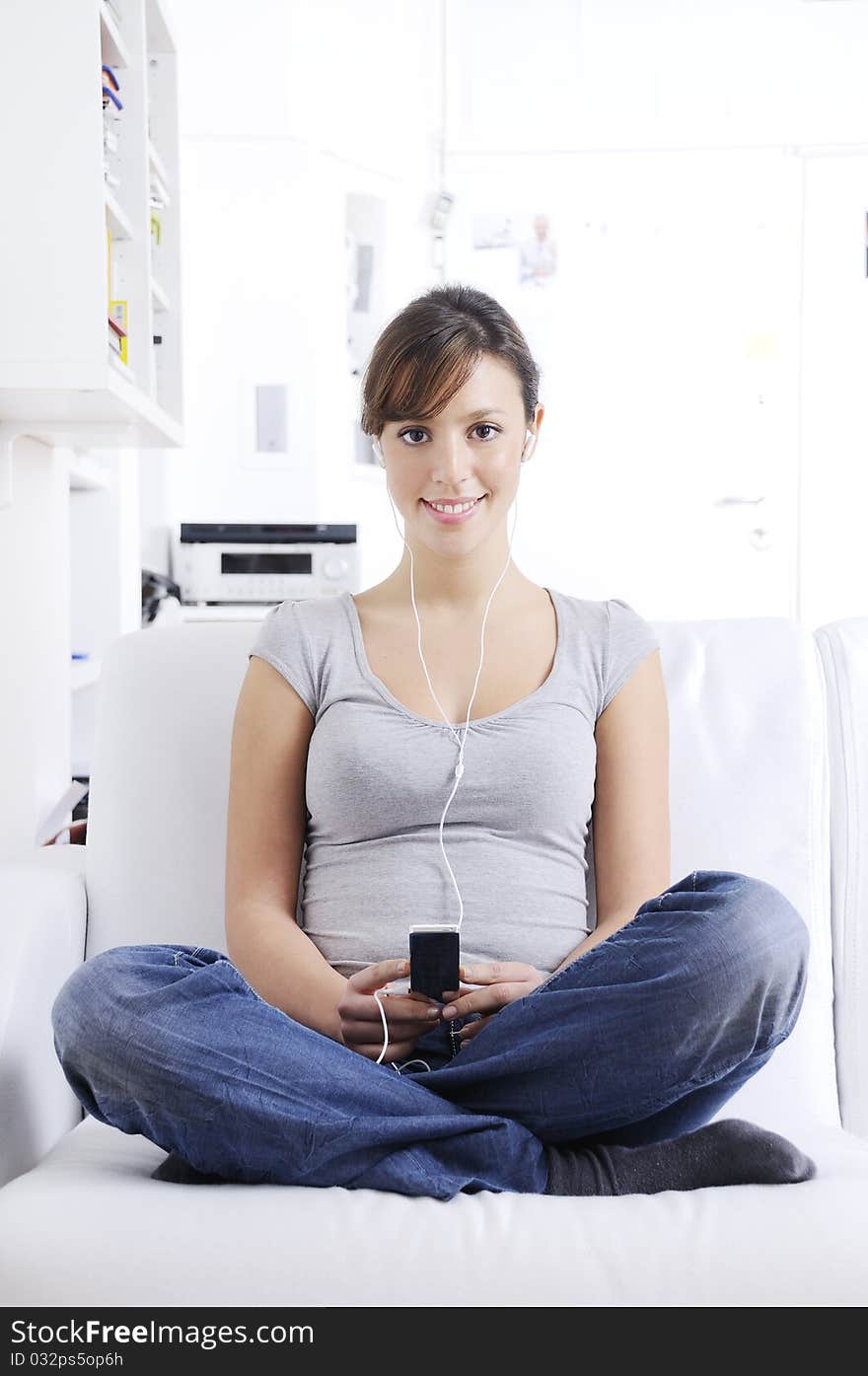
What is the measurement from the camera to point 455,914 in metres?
1.25

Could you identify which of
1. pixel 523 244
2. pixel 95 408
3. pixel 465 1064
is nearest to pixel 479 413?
pixel 95 408

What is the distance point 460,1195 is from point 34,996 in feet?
1.47

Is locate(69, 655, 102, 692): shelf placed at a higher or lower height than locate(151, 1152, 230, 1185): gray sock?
higher

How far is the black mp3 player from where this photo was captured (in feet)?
3.59

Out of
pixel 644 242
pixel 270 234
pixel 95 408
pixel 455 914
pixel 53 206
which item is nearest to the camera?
pixel 455 914

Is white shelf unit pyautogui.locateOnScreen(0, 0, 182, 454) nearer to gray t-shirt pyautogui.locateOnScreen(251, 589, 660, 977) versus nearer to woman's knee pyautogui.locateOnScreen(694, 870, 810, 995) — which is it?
gray t-shirt pyautogui.locateOnScreen(251, 589, 660, 977)

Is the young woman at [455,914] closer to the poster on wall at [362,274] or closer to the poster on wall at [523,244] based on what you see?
the poster on wall at [362,274]

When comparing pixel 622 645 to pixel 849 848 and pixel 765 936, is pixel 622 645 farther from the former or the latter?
pixel 765 936

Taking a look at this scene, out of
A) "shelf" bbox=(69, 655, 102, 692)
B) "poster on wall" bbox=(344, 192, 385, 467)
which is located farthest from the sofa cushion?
"poster on wall" bbox=(344, 192, 385, 467)

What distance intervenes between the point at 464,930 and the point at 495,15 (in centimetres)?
342

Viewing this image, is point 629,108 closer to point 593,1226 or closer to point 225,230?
point 225,230

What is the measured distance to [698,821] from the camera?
4.58 feet

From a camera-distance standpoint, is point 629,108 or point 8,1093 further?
point 629,108
